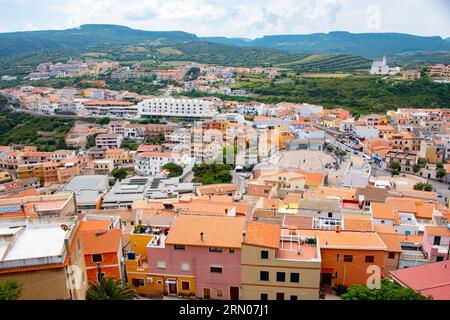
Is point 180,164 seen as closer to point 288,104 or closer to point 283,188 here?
point 283,188

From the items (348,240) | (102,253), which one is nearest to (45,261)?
(102,253)

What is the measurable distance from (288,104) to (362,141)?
26.7 ft

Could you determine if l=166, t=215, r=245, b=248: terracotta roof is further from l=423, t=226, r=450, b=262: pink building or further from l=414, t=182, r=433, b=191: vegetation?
l=414, t=182, r=433, b=191: vegetation

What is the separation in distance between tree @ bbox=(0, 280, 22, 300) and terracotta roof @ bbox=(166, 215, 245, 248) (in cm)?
208

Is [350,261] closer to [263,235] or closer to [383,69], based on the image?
[263,235]

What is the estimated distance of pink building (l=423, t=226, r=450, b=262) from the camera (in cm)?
561

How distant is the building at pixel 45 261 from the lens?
102 inches

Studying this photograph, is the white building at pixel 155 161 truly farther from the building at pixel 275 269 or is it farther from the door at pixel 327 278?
the building at pixel 275 269

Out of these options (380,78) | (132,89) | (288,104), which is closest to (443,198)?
(288,104)

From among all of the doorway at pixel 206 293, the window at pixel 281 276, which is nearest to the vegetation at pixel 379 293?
the window at pixel 281 276

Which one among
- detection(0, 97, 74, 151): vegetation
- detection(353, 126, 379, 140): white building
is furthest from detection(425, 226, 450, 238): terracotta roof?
detection(0, 97, 74, 151): vegetation

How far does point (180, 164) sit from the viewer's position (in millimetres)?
15859

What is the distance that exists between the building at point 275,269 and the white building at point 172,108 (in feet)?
68.0
